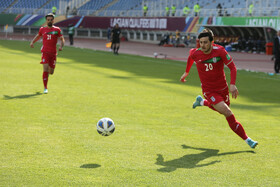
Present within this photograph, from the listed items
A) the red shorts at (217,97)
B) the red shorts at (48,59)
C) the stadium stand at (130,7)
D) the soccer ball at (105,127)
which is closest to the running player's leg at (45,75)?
the red shorts at (48,59)

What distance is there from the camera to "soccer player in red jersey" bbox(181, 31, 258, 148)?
8.30 metres

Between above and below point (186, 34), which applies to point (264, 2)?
above

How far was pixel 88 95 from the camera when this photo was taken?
48.3ft

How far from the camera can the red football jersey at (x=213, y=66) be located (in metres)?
8.38

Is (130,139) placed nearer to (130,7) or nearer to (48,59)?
(48,59)

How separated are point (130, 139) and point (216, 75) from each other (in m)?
1.83

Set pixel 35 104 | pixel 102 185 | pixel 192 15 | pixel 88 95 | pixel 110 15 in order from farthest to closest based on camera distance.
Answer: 1. pixel 110 15
2. pixel 192 15
3. pixel 88 95
4. pixel 35 104
5. pixel 102 185

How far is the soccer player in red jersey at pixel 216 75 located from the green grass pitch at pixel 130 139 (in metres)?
0.46

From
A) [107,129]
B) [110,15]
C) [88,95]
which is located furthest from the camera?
[110,15]

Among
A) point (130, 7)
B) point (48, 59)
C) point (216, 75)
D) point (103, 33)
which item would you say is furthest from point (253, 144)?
point (103, 33)

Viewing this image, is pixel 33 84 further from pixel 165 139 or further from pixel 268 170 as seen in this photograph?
pixel 268 170

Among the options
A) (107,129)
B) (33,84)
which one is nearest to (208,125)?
(107,129)

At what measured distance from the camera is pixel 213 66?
8477 millimetres

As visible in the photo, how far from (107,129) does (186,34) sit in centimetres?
4495
